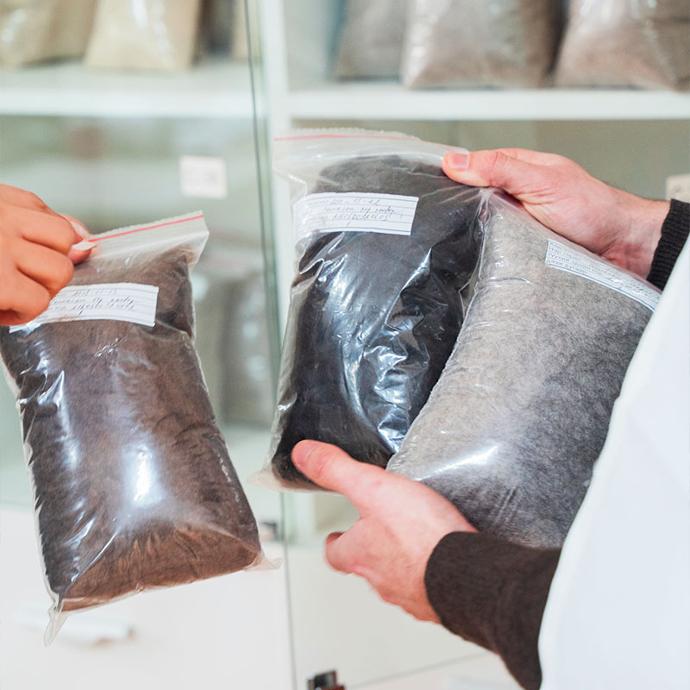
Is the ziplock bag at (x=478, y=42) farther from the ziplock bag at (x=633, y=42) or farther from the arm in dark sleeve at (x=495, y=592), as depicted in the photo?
the arm in dark sleeve at (x=495, y=592)

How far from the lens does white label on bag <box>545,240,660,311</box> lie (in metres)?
0.75

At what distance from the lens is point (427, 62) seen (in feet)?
3.95

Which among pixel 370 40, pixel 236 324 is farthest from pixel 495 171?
pixel 236 324

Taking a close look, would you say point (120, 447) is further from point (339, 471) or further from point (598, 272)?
point (598, 272)

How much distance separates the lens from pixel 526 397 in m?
0.68

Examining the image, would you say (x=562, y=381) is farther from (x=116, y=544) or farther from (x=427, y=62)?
(x=427, y=62)

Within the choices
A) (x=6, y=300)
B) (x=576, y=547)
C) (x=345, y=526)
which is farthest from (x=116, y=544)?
(x=345, y=526)

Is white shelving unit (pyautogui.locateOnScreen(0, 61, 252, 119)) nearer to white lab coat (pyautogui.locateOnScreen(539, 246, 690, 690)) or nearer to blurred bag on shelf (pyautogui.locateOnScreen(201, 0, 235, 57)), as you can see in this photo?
blurred bag on shelf (pyautogui.locateOnScreen(201, 0, 235, 57))

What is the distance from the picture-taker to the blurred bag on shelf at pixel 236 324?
54.1 inches

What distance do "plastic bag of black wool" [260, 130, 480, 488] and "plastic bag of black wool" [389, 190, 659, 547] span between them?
30mm

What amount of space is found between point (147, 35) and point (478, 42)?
44cm

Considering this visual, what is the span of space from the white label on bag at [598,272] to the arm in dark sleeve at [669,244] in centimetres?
8

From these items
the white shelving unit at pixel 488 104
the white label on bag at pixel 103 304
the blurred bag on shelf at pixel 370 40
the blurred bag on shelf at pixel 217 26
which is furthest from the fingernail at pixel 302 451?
the blurred bag on shelf at pixel 217 26

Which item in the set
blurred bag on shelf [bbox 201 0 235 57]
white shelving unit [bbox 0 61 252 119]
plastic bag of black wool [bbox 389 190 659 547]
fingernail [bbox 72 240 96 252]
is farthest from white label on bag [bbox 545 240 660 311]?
blurred bag on shelf [bbox 201 0 235 57]
